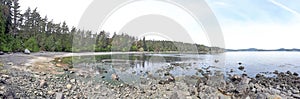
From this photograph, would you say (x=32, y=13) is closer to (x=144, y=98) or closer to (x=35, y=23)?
(x=35, y=23)

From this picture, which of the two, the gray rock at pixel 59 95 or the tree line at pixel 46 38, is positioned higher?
the tree line at pixel 46 38

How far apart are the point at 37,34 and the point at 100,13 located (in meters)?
32.7

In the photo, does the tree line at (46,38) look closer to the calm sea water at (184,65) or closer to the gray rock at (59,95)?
the calm sea water at (184,65)

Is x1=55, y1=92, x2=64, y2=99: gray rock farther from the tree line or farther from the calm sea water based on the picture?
the tree line

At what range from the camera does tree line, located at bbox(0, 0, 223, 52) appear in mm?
33812

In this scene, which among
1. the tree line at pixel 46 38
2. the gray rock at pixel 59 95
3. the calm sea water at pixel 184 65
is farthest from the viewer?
the tree line at pixel 46 38

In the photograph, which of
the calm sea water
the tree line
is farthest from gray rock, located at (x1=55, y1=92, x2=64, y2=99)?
the tree line

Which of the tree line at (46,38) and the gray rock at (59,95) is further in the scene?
the tree line at (46,38)

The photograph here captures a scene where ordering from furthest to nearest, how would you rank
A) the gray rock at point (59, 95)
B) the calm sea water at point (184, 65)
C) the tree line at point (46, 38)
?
1. the tree line at point (46, 38)
2. the calm sea water at point (184, 65)
3. the gray rock at point (59, 95)

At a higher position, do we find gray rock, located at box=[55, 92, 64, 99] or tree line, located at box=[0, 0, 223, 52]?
tree line, located at box=[0, 0, 223, 52]

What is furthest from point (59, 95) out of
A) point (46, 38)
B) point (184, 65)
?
point (46, 38)

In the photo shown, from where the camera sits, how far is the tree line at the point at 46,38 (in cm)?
3381

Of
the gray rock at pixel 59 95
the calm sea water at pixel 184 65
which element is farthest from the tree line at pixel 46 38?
Result: the gray rock at pixel 59 95

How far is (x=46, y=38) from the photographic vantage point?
→ 47.3 metres
